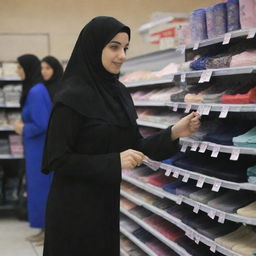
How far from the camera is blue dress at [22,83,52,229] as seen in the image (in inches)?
174

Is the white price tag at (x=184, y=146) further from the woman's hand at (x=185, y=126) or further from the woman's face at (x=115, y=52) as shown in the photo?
the woman's face at (x=115, y=52)

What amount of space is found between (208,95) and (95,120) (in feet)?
2.81

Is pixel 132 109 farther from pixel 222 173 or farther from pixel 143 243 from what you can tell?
pixel 143 243

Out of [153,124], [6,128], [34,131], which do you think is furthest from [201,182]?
[6,128]

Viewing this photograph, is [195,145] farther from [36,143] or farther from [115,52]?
[36,143]

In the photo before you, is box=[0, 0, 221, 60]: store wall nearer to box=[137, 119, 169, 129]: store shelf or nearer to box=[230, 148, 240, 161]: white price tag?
box=[137, 119, 169, 129]: store shelf

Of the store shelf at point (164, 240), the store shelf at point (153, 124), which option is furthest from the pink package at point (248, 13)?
A: the store shelf at point (164, 240)

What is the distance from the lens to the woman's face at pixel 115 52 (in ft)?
6.78

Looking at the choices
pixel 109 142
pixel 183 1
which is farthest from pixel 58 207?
pixel 183 1

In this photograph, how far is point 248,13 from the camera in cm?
231

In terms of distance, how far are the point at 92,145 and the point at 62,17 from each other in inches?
197

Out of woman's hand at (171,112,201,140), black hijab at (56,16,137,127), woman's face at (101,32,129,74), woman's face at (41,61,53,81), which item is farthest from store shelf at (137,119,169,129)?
woman's face at (41,61,53,81)

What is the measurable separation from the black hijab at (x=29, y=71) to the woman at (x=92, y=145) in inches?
111

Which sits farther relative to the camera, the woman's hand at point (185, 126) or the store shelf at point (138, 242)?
the store shelf at point (138, 242)
